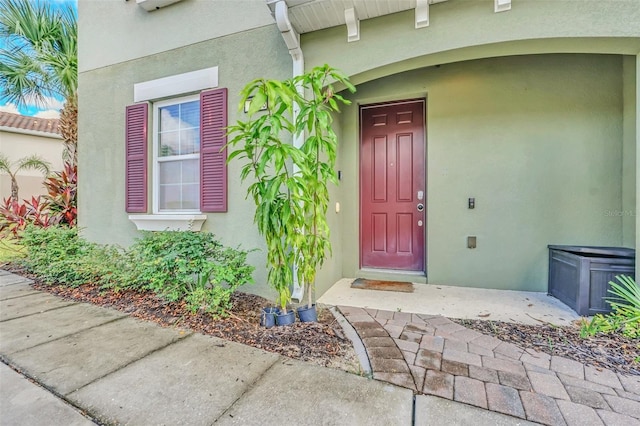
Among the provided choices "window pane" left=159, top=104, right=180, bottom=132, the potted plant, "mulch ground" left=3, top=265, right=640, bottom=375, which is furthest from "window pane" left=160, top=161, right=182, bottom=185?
the potted plant

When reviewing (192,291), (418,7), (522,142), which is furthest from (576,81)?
(192,291)

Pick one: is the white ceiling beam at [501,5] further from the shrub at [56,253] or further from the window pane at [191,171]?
the shrub at [56,253]

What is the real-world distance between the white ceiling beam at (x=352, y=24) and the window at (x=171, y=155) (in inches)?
70.0

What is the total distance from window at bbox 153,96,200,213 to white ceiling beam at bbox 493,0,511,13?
3.28 metres

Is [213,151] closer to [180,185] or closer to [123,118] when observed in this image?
[180,185]

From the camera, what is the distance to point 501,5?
238 centimetres

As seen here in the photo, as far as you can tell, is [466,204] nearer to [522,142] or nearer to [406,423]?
[522,142]

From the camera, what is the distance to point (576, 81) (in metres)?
3.31

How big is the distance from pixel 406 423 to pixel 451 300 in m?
2.09

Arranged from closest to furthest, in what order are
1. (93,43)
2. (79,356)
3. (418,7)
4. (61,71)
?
(79,356) → (418,7) → (93,43) → (61,71)

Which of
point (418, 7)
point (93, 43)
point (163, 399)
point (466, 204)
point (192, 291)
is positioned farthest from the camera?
point (93, 43)

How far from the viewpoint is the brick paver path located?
59.3 inches

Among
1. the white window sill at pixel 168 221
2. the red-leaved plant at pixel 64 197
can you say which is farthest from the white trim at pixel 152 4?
the red-leaved plant at pixel 64 197

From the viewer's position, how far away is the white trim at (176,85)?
349cm
